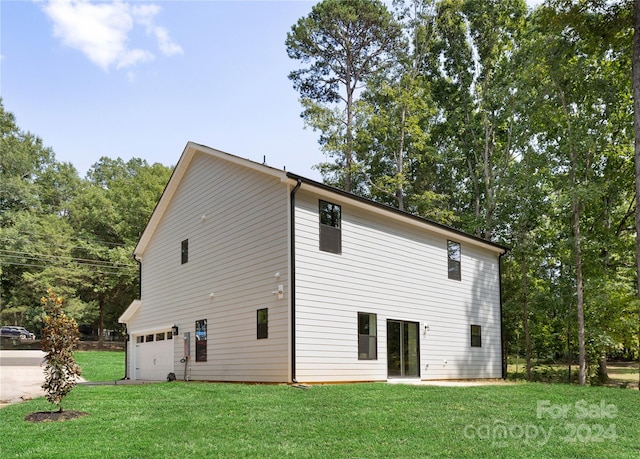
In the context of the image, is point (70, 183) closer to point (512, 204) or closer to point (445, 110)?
point (445, 110)

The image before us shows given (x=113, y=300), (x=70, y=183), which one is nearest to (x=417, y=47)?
(x=113, y=300)

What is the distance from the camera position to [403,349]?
15.4 m

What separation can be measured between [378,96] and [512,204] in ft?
31.4

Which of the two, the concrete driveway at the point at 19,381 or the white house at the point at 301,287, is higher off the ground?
the white house at the point at 301,287

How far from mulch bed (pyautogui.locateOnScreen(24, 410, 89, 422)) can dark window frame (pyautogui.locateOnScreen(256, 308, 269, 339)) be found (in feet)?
16.2

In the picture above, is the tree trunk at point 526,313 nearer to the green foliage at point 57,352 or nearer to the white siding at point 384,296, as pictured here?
the white siding at point 384,296

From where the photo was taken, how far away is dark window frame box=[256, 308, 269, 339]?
13258mm

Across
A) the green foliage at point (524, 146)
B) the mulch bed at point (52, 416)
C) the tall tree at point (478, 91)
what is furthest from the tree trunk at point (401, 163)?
the mulch bed at point (52, 416)

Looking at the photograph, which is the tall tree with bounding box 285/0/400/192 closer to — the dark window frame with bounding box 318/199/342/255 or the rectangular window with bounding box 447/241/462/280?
the rectangular window with bounding box 447/241/462/280

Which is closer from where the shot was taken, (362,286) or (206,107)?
(362,286)

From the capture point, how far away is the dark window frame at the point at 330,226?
1356cm

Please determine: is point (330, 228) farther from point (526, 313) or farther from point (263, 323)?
point (526, 313)

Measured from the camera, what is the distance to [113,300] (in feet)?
127

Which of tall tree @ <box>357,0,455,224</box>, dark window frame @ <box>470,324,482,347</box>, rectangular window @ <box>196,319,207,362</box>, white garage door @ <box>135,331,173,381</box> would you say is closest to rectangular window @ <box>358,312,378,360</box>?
rectangular window @ <box>196,319,207,362</box>
